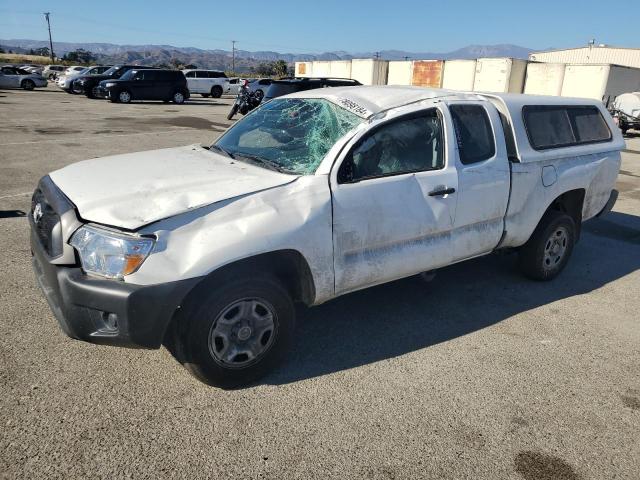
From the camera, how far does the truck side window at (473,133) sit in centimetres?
387

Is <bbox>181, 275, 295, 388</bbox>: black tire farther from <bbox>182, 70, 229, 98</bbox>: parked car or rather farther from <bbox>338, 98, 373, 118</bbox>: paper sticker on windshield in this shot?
<bbox>182, 70, 229, 98</bbox>: parked car

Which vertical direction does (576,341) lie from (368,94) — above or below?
below

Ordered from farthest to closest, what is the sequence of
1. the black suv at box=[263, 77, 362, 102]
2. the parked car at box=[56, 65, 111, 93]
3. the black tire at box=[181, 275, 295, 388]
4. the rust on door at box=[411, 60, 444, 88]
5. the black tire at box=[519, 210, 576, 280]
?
1. the rust on door at box=[411, 60, 444, 88]
2. the parked car at box=[56, 65, 111, 93]
3. the black suv at box=[263, 77, 362, 102]
4. the black tire at box=[519, 210, 576, 280]
5. the black tire at box=[181, 275, 295, 388]

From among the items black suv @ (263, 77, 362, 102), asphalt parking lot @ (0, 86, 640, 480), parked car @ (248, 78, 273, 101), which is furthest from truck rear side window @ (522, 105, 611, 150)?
parked car @ (248, 78, 273, 101)

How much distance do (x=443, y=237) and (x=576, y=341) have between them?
4.26ft

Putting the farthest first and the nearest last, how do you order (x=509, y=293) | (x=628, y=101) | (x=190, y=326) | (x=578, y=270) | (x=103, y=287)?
(x=628, y=101) → (x=578, y=270) → (x=509, y=293) → (x=190, y=326) → (x=103, y=287)

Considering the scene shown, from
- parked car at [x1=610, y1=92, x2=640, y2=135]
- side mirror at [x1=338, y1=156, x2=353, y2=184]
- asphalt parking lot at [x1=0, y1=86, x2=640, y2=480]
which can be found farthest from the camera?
parked car at [x1=610, y1=92, x2=640, y2=135]

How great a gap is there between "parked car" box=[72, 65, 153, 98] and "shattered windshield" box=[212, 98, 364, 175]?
24.5 metres

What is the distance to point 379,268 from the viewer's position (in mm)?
3449

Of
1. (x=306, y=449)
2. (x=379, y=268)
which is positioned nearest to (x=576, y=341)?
(x=379, y=268)

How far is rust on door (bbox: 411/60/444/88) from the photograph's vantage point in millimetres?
31906

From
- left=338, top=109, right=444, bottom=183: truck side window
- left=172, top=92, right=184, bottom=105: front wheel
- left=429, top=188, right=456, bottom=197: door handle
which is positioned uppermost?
left=338, top=109, right=444, bottom=183: truck side window

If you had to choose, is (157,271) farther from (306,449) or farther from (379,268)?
(379,268)

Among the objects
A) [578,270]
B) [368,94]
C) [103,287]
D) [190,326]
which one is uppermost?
[368,94]
